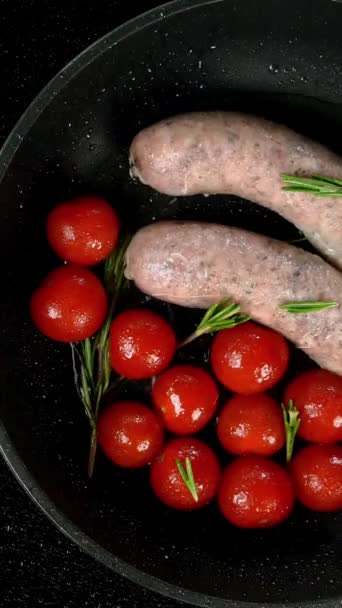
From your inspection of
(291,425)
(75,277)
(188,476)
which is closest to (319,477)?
(291,425)

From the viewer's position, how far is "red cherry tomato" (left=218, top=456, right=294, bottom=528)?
1486 millimetres

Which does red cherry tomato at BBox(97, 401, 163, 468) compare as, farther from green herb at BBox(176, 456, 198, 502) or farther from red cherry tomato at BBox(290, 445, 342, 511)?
red cherry tomato at BBox(290, 445, 342, 511)

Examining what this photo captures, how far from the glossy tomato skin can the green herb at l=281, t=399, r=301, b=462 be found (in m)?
0.13

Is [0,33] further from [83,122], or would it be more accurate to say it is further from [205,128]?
[205,128]

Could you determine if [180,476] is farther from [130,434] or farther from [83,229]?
[83,229]

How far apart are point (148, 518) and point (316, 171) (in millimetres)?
694

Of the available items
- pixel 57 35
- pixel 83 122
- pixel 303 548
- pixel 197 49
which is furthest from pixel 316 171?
pixel 303 548

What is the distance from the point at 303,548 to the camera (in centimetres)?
158

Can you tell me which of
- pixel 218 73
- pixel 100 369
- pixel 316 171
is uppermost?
pixel 218 73

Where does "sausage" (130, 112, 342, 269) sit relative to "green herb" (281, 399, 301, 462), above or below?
above

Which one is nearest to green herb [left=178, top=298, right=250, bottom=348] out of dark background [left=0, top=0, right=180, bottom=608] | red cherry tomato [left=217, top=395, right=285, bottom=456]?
red cherry tomato [left=217, top=395, right=285, bottom=456]

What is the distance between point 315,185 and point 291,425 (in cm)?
42

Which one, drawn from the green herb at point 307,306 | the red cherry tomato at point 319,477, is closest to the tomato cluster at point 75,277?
the green herb at point 307,306

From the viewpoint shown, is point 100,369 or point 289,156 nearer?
point 289,156
